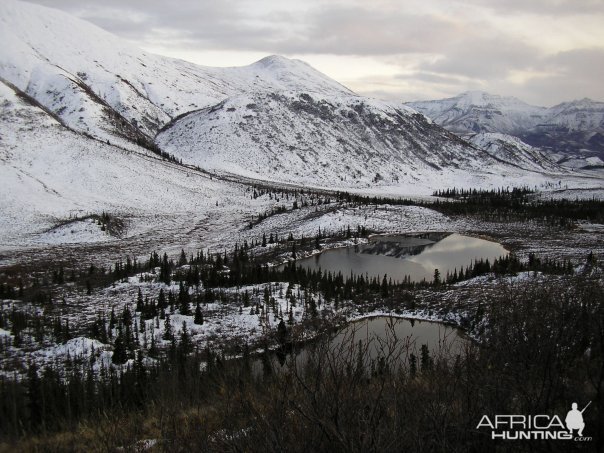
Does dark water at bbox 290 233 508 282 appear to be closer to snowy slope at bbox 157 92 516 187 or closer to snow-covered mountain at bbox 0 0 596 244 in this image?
snow-covered mountain at bbox 0 0 596 244

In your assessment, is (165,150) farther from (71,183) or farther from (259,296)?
(259,296)

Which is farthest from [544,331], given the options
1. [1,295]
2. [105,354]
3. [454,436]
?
[1,295]

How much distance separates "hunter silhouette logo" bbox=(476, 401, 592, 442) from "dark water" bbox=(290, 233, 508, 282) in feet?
122

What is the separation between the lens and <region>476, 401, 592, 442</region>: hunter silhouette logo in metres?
7.82

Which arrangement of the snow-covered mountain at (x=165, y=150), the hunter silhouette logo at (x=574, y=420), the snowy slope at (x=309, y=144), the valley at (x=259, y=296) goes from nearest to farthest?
the hunter silhouette logo at (x=574, y=420), the valley at (x=259, y=296), the snow-covered mountain at (x=165, y=150), the snowy slope at (x=309, y=144)

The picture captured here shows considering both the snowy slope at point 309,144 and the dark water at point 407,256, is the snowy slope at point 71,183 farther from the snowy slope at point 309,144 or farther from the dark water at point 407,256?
the snowy slope at point 309,144

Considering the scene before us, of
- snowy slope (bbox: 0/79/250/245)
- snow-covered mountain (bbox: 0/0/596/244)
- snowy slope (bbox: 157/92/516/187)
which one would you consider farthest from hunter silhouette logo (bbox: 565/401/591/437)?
snowy slope (bbox: 157/92/516/187)

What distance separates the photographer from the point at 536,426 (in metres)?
8.24

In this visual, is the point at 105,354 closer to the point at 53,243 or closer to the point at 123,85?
the point at 53,243

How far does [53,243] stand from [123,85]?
506 feet

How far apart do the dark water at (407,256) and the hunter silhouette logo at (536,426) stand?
37.1m

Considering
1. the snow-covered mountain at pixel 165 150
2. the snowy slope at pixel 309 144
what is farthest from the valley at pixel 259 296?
the snowy slope at pixel 309 144

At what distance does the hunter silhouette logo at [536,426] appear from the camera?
25.7ft

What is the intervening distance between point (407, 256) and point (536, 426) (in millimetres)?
50330
